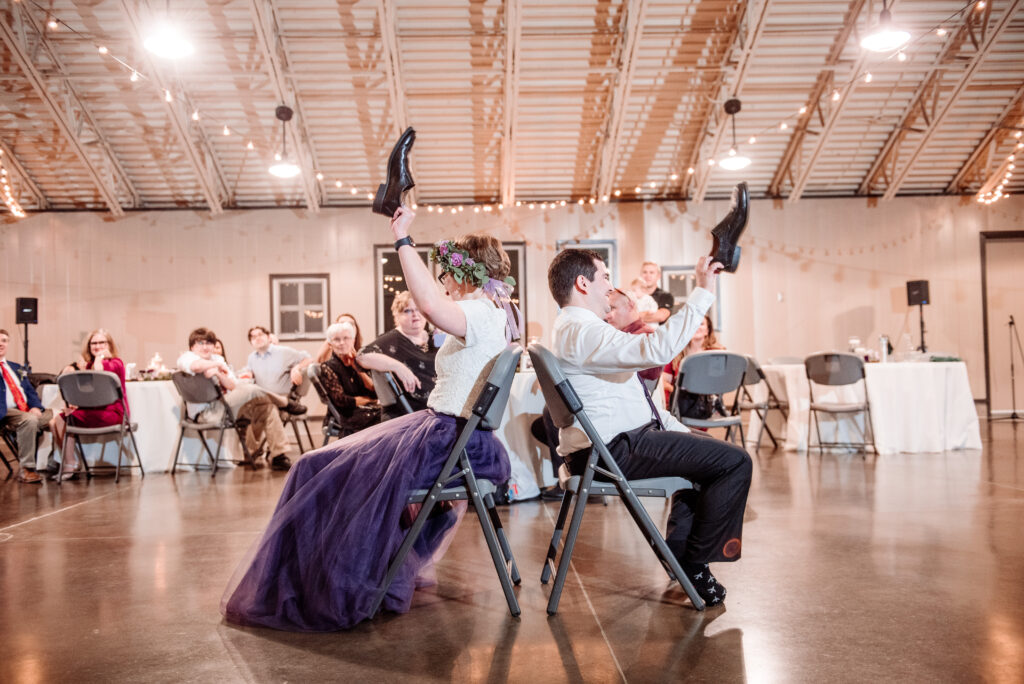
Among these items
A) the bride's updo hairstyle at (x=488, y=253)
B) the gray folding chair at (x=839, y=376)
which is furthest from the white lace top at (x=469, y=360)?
the gray folding chair at (x=839, y=376)

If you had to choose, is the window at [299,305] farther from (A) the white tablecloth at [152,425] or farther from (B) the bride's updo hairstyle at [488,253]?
(B) the bride's updo hairstyle at [488,253]

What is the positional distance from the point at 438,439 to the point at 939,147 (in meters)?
11.5

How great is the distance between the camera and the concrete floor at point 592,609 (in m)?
2.17

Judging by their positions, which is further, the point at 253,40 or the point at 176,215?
the point at 176,215

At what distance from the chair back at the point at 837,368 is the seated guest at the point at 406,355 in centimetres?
369

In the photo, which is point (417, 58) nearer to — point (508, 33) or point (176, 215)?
point (508, 33)

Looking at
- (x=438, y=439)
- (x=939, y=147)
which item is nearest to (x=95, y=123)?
(x=438, y=439)

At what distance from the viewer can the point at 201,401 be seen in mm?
6859

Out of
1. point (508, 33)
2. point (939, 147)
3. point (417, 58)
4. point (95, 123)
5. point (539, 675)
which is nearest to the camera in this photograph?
point (539, 675)

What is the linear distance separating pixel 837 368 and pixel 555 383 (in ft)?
17.1

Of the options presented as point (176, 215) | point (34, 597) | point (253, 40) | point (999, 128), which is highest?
point (253, 40)

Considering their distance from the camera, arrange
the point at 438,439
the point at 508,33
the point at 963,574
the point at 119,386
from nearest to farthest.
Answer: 1. the point at 438,439
2. the point at 963,574
3. the point at 119,386
4. the point at 508,33

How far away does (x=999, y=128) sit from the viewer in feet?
36.9

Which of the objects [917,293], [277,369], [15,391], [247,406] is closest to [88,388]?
[15,391]
